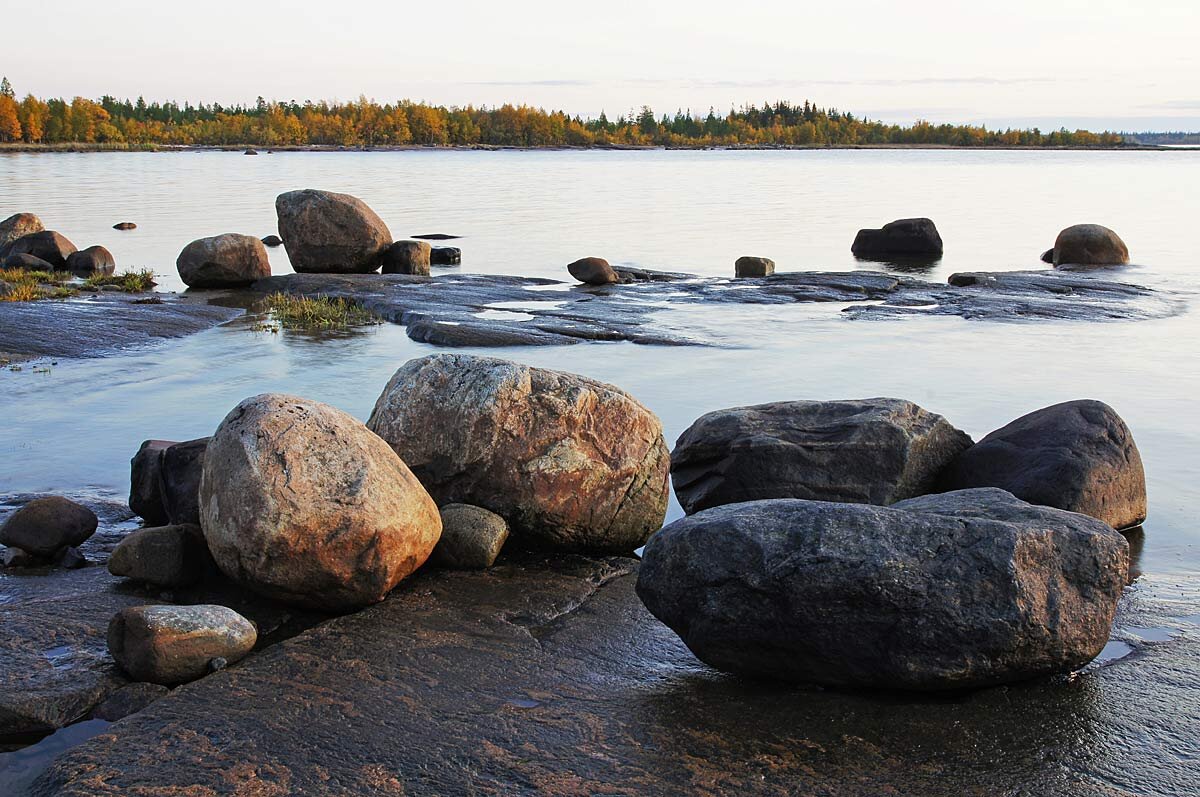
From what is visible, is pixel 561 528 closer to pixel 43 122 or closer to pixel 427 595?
pixel 427 595

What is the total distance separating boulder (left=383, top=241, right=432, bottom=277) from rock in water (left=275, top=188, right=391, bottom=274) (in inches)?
12.3

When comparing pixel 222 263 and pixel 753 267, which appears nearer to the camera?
pixel 222 263

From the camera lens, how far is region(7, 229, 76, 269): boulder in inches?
921

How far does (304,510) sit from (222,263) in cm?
1630

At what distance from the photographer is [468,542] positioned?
676 cm

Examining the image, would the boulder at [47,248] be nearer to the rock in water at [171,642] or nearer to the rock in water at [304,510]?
the rock in water at [304,510]

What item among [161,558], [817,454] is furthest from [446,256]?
[161,558]

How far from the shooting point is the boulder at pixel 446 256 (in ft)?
87.1

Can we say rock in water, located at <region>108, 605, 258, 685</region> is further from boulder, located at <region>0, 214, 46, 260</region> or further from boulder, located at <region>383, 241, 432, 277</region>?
boulder, located at <region>0, 214, 46, 260</region>

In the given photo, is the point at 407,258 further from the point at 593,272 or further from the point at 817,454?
the point at 817,454

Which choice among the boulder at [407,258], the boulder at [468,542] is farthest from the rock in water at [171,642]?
the boulder at [407,258]

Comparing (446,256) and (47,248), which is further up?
(47,248)

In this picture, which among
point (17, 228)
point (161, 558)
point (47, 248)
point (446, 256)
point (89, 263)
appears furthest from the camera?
point (446, 256)

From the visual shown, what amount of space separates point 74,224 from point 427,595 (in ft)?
108
